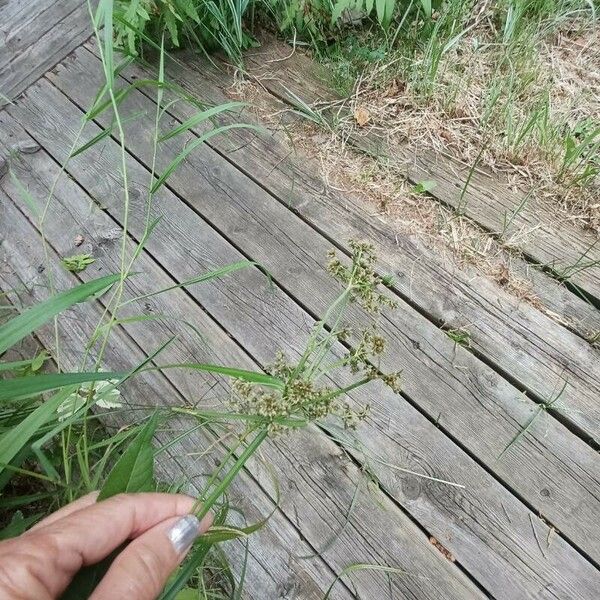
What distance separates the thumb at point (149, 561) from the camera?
73 centimetres

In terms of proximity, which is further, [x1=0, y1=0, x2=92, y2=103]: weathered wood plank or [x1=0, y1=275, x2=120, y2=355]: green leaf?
[x1=0, y1=0, x2=92, y2=103]: weathered wood plank

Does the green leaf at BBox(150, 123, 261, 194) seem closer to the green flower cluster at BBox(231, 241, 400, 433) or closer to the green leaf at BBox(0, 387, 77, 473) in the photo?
the green flower cluster at BBox(231, 241, 400, 433)

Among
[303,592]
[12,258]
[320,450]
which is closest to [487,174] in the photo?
[320,450]

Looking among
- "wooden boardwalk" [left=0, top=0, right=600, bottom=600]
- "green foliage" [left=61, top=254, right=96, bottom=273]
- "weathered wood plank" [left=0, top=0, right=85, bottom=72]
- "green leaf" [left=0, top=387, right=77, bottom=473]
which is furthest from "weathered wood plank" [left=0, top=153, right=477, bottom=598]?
"weathered wood plank" [left=0, top=0, right=85, bottom=72]

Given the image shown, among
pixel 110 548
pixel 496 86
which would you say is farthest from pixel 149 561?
pixel 496 86

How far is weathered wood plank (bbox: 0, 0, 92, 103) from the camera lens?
2.54m

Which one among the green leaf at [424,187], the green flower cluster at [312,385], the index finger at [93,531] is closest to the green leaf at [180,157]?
the green flower cluster at [312,385]

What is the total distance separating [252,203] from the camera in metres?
2.12

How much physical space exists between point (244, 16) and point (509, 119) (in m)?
1.32

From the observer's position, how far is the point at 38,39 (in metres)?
2.59

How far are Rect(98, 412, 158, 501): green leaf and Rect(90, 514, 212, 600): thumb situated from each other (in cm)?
8

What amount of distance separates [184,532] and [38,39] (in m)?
2.56

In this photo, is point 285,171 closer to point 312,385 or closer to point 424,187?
point 424,187

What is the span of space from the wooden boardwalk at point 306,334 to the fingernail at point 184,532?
676mm
